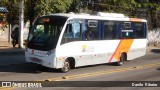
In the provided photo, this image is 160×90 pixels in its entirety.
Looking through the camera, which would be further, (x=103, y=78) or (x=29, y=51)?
(x=29, y=51)

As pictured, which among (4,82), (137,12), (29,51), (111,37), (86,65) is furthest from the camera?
(137,12)

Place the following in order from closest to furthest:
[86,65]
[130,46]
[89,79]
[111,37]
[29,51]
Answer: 1. [89,79]
2. [29,51]
3. [86,65]
4. [111,37]
5. [130,46]

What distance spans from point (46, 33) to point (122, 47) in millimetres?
5949

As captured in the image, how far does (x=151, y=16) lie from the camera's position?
45812 mm

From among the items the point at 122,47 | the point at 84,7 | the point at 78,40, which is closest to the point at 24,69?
the point at 78,40

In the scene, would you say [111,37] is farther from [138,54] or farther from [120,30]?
[138,54]

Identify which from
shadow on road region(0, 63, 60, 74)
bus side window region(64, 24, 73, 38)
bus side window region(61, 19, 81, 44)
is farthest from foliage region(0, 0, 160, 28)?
bus side window region(64, 24, 73, 38)

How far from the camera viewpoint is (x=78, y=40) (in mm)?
16812

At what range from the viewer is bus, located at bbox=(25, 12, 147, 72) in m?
15.7

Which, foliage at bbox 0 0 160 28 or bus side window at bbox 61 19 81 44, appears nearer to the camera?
bus side window at bbox 61 19 81 44

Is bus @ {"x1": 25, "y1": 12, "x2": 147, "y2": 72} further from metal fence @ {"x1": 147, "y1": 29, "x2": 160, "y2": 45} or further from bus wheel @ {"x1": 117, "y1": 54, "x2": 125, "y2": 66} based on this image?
metal fence @ {"x1": 147, "y1": 29, "x2": 160, "y2": 45}

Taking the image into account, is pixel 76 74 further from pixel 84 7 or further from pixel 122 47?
pixel 84 7

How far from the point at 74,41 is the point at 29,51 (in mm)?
2084

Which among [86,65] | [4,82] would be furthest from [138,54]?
[4,82]
